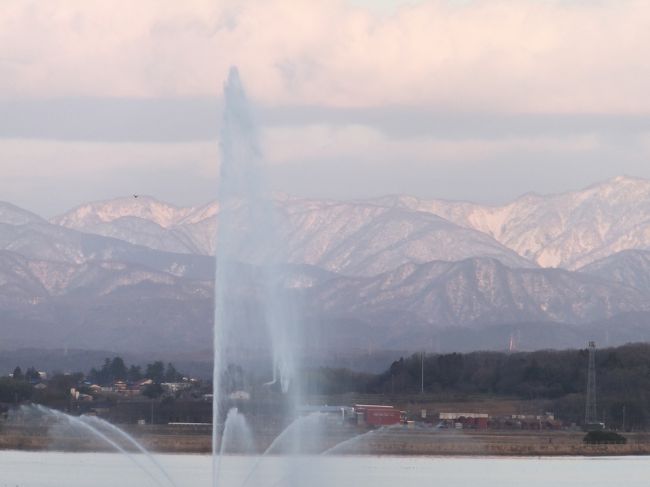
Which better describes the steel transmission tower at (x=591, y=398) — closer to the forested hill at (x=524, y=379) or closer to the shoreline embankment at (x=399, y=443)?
the shoreline embankment at (x=399, y=443)

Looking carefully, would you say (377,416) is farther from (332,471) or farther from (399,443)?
(332,471)

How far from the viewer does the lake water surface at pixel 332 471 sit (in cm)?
7756

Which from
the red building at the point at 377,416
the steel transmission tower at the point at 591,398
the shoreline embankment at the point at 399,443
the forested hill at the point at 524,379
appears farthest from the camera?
the forested hill at the point at 524,379

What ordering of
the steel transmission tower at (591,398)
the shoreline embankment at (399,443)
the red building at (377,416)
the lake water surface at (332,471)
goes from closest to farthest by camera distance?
the lake water surface at (332,471)
the shoreline embankment at (399,443)
the red building at (377,416)
the steel transmission tower at (591,398)

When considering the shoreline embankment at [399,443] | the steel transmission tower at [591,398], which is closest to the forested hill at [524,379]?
the steel transmission tower at [591,398]

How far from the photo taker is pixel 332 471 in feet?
279

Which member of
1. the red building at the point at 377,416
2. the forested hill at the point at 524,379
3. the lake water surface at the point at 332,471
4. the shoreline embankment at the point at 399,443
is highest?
the forested hill at the point at 524,379

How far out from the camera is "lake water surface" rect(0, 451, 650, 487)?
77.6 meters

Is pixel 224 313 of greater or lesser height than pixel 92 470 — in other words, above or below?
above

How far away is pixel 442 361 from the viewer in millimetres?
195500

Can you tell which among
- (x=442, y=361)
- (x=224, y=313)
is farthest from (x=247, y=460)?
(x=442, y=361)

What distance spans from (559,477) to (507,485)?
1005cm

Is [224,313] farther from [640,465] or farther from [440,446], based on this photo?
[440,446]

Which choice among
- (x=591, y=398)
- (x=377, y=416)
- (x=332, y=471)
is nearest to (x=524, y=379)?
(x=591, y=398)
